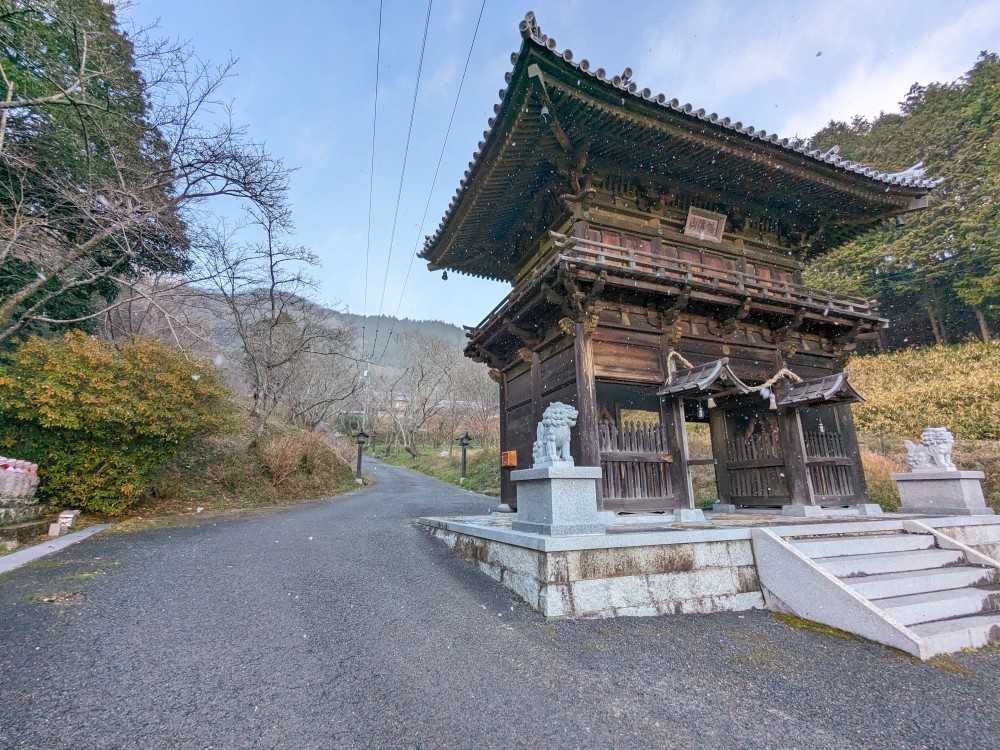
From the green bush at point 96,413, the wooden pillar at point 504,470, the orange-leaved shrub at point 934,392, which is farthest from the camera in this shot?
the orange-leaved shrub at point 934,392

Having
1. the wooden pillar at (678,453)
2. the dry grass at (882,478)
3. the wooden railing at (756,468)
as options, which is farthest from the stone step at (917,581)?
the dry grass at (882,478)

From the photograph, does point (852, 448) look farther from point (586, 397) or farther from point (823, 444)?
point (586, 397)

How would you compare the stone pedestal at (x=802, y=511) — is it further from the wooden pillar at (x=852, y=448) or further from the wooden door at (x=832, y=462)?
the wooden pillar at (x=852, y=448)

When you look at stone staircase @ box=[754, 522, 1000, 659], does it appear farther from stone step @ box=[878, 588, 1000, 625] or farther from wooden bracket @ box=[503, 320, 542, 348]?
wooden bracket @ box=[503, 320, 542, 348]

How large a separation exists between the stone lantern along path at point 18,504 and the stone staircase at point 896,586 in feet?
35.1

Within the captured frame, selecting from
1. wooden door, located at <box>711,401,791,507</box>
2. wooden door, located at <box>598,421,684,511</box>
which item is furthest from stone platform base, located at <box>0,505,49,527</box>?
wooden door, located at <box>711,401,791,507</box>

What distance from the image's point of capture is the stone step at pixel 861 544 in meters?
5.08

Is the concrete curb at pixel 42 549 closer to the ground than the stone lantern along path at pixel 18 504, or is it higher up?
closer to the ground

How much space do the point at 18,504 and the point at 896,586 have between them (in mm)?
12490

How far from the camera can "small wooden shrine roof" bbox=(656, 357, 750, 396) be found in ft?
21.8

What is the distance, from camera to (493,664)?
11.3ft

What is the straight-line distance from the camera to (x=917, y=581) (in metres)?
4.73

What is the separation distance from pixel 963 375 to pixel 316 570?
22.4 m

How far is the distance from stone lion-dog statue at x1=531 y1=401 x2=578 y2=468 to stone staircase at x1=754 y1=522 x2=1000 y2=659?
2.55m
